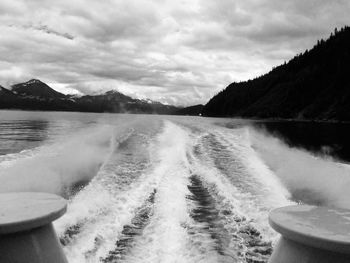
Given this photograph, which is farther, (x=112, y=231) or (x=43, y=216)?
(x=112, y=231)

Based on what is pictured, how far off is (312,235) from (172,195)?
8.82 meters

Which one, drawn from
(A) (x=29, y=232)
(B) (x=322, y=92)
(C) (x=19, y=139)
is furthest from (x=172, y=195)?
(B) (x=322, y=92)

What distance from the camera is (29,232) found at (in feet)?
11.7

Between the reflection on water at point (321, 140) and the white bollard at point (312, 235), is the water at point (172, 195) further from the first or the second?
the reflection on water at point (321, 140)

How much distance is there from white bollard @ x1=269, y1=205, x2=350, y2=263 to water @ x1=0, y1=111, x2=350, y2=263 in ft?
12.5

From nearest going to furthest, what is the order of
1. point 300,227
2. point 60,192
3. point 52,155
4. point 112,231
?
→ point 300,227, point 112,231, point 60,192, point 52,155

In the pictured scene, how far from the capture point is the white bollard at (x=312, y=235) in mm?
3281

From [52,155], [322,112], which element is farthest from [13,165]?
[322,112]

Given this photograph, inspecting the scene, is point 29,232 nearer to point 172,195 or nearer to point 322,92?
point 172,195

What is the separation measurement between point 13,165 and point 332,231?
16.9m

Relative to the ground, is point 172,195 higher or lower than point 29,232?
lower

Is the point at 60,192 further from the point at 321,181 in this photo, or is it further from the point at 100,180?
the point at 321,181

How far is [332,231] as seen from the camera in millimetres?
3510

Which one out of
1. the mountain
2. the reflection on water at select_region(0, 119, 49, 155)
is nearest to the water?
the reflection on water at select_region(0, 119, 49, 155)
